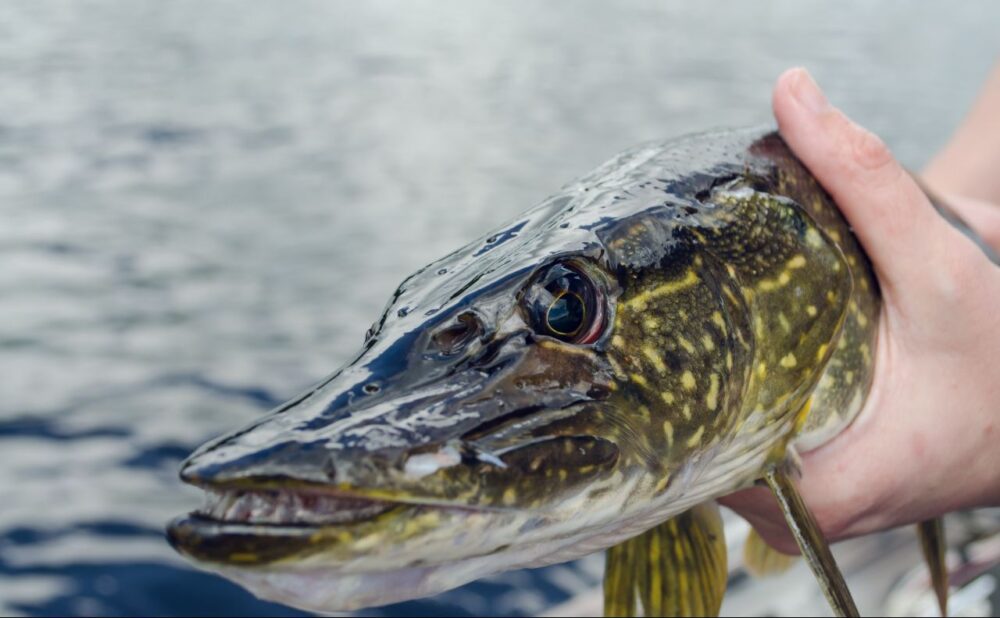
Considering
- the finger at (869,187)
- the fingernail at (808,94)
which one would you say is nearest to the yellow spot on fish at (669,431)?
the finger at (869,187)

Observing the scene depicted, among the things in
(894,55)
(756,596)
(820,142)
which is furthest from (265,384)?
(894,55)

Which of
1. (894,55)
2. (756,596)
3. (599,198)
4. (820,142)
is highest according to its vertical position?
(894,55)

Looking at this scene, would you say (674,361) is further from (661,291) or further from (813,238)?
(813,238)

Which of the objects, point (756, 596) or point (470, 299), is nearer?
point (470, 299)

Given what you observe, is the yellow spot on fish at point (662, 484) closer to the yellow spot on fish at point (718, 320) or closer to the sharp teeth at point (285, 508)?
the yellow spot on fish at point (718, 320)

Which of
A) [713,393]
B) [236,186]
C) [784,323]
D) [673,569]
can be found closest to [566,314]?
[713,393]

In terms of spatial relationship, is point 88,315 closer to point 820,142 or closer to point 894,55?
point 820,142

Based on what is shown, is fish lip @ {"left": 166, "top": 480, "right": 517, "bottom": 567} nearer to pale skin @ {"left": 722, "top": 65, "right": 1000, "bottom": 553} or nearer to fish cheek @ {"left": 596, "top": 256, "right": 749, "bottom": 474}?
fish cheek @ {"left": 596, "top": 256, "right": 749, "bottom": 474}
